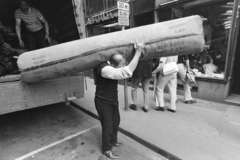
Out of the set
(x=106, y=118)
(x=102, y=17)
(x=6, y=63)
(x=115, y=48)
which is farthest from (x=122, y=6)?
(x=102, y=17)

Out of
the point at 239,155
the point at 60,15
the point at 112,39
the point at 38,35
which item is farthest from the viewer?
the point at 60,15

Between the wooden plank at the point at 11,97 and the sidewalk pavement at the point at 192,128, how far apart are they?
197cm

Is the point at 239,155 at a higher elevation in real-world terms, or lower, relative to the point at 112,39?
lower

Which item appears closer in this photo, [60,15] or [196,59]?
[60,15]

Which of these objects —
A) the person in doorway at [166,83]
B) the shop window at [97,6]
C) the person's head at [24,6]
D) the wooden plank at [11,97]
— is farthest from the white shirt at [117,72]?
the shop window at [97,6]

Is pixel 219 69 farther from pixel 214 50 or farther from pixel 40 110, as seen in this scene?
pixel 40 110

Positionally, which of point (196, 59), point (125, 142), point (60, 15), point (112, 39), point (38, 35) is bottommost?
point (125, 142)

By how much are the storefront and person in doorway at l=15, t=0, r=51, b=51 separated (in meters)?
4.20

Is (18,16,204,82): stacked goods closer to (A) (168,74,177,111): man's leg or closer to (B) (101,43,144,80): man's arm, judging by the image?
(B) (101,43,144,80): man's arm

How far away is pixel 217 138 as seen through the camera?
9.29ft

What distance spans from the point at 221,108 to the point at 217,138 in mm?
1741

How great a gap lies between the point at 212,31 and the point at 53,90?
206 inches

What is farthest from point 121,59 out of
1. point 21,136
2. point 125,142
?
point 21,136

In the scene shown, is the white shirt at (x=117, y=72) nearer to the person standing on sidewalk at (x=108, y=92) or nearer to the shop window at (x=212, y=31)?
the person standing on sidewalk at (x=108, y=92)
